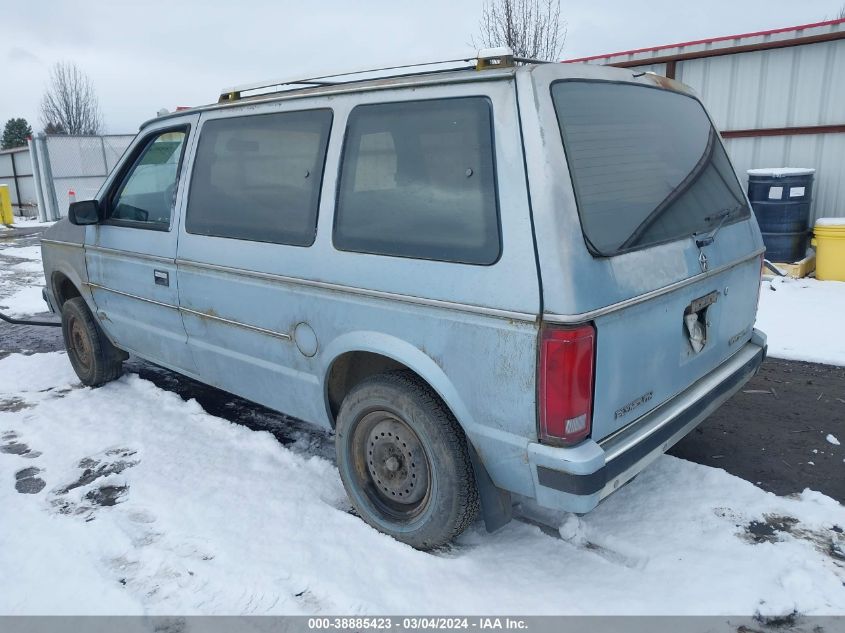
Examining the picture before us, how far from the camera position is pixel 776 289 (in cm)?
764

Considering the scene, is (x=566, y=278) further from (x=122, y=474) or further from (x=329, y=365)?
(x=122, y=474)

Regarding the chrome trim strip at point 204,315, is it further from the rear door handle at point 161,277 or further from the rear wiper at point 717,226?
the rear wiper at point 717,226

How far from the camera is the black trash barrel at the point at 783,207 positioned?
26.8 ft

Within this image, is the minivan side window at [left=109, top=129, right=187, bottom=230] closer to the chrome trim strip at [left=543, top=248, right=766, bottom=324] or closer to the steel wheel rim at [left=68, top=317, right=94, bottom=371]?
the steel wheel rim at [left=68, top=317, right=94, bottom=371]

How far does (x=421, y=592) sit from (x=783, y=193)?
763 cm

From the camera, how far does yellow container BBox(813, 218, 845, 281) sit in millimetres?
7664

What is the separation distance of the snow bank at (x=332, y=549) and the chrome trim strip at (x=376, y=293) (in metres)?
1.14

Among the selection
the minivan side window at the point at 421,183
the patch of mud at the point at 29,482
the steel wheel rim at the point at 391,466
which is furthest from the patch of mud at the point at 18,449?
the minivan side window at the point at 421,183

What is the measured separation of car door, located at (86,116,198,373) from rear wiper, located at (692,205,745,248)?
9.46ft

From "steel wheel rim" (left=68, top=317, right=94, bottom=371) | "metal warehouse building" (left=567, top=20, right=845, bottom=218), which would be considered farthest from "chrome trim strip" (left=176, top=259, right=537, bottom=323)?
"metal warehouse building" (left=567, top=20, right=845, bottom=218)

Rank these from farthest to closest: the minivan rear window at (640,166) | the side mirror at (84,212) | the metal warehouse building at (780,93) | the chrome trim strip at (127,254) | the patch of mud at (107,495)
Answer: the metal warehouse building at (780,93), the side mirror at (84,212), the chrome trim strip at (127,254), the patch of mud at (107,495), the minivan rear window at (640,166)

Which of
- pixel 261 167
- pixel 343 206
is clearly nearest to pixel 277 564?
Result: pixel 343 206

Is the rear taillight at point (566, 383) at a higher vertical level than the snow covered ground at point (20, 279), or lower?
higher

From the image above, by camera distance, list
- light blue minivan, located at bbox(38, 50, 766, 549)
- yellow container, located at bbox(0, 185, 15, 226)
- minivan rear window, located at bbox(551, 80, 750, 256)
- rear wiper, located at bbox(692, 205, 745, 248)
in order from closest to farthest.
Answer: light blue minivan, located at bbox(38, 50, 766, 549), minivan rear window, located at bbox(551, 80, 750, 256), rear wiper, located at bbox(692, 205, 745, 248), yellow container, located at bbox(0, 185, 15, 226)
